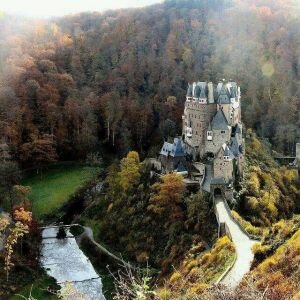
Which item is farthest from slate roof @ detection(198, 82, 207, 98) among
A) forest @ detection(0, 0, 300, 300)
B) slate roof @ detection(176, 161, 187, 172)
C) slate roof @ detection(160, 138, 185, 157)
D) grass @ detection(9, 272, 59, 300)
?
grass @ detection(9, 272, 59, 300)

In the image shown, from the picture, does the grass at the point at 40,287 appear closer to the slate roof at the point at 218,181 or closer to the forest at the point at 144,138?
the forest at the point at 144,138

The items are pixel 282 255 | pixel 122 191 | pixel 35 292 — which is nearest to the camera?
pixel 282 255

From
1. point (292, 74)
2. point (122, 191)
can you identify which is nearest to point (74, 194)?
point (122, 191)

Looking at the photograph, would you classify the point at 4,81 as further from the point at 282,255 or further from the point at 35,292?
the point at 282,255

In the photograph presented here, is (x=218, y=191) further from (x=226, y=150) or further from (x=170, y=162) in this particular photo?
(x=170, y=162)

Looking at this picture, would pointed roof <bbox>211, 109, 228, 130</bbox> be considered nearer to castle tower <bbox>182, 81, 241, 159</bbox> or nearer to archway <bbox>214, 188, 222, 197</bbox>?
castle tower <bbox>182, 81, 241, 159</bbox>
